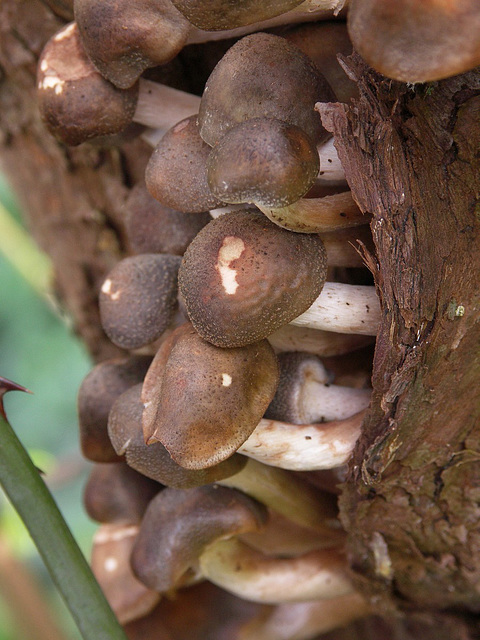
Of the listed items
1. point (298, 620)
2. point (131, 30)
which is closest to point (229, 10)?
point (131, 30)

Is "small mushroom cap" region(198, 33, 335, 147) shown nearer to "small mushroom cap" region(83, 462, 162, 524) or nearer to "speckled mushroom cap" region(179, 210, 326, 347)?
"speckled mushroom cap" region(179, 210, 326, 347)

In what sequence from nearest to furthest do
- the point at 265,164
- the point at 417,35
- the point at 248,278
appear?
the point at 417,35
the point at 265,164
the point at 248,278

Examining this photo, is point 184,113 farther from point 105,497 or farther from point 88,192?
point 105,497

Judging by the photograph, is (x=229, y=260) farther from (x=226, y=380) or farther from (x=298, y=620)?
(x=298, y=620)

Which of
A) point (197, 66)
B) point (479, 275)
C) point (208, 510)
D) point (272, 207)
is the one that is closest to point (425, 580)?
point (208, 510)

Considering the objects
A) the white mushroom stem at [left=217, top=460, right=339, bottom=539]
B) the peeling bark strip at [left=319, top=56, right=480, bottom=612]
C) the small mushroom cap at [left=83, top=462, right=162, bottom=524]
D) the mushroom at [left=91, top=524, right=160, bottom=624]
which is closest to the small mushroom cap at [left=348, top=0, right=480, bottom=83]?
the peeling bark strip at [left=319, top=56, right=480, bottom=612]

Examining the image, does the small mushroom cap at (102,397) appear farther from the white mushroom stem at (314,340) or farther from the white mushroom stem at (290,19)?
the white mushroom stem at (290,19)
